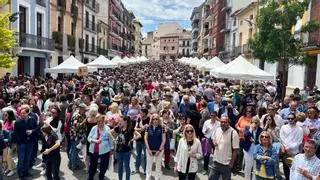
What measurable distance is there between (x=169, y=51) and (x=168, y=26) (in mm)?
14178

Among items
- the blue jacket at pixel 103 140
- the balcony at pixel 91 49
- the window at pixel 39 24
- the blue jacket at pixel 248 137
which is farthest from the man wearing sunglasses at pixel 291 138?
the balcony at pixel 91 49

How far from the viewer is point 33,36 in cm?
2467

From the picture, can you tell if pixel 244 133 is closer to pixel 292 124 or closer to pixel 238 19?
pixel 292 124

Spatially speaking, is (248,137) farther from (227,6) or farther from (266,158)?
(227,6)

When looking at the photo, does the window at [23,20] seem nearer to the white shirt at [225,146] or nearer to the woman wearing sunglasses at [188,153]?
the woman wearing sunglasses at [188,153]

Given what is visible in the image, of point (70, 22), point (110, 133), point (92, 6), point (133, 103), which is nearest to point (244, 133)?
point (110, 133)

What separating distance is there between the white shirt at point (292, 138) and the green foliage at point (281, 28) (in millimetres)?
8063

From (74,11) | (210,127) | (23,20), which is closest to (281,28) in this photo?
(210,127)

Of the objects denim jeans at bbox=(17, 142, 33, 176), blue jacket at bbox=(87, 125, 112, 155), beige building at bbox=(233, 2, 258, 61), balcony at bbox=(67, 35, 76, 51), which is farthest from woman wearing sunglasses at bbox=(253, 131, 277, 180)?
balcony at bbox=(67, 35, 76, 51)

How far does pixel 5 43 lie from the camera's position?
1370 cm

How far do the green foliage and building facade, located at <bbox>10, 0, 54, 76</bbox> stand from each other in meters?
14.6

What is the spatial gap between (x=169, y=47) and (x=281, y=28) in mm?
121932

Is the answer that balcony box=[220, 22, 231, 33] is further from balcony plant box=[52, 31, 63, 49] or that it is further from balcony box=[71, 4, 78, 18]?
balcony plant box=[52, 31, 63, 49]

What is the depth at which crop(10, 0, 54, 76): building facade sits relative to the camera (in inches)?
914
